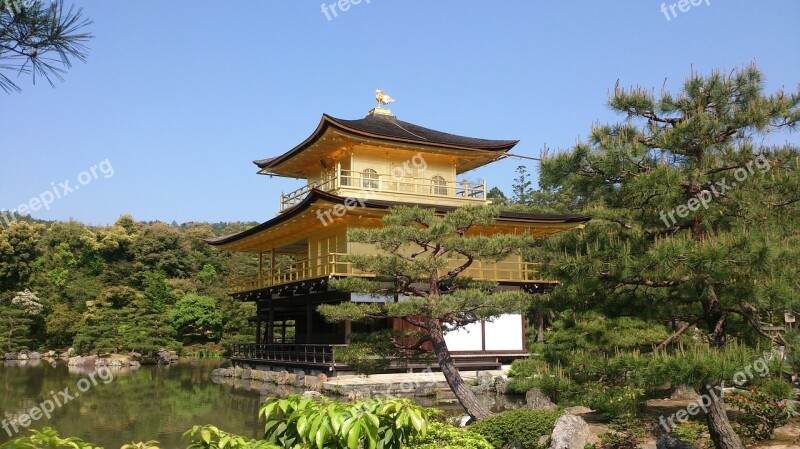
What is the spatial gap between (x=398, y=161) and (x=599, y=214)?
14.0m

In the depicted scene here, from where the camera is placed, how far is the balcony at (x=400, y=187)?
1995 centimetres

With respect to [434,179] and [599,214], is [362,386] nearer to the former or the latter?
[434,179]

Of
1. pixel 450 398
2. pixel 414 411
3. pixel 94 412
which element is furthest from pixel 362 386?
pixel 414 411

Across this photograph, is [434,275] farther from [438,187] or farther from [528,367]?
[438,187]

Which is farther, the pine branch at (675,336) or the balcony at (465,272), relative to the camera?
the balcony at (465,272)

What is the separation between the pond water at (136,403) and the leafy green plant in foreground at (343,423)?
7.45 m

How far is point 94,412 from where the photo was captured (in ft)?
45.2

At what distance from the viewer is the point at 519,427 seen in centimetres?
841

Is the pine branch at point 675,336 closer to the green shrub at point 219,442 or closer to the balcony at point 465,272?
the green shrub at point 219,442

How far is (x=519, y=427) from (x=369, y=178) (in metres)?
12.8

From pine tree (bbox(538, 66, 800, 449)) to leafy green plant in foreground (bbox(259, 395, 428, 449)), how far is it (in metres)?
4.20

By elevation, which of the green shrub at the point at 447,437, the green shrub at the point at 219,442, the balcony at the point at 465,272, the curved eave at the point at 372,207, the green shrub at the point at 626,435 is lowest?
the green shrub at the point at 626,435

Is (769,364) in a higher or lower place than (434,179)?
lower

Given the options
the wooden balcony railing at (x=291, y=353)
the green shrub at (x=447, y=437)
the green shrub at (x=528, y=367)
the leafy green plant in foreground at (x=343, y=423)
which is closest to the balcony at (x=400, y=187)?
the wooden balcony railing at (x=291, y=353)
